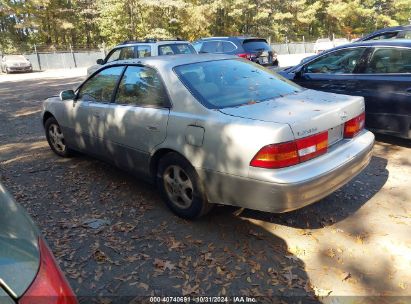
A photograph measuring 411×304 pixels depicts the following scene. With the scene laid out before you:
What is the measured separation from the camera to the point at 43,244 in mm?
1590

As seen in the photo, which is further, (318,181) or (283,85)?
(283,85)

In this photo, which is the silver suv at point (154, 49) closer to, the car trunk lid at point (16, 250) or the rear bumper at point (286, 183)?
→ the rear bumper at point (286, 183)

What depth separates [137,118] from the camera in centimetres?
401

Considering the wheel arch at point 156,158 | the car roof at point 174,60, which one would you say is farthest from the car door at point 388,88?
the wheel arch at point 156,158

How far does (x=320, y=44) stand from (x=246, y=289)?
120 ft

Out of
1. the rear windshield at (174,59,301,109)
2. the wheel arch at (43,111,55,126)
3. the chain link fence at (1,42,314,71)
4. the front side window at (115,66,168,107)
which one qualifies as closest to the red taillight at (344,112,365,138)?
the rear windshield at (174,59,301,109)

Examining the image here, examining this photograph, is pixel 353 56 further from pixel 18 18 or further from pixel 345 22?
pixel 345 22

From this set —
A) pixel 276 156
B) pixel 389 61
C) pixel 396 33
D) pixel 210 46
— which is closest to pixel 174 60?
pixel 276 156

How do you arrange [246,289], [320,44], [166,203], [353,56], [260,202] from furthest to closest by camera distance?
1. [320,44]
2. [353,56]
3. [166,203]
4. [260,202]
5. [246,289]

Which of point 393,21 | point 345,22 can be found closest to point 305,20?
point 345,22

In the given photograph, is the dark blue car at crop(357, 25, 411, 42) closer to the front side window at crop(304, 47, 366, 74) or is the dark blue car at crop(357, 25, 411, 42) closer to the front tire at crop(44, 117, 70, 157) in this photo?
the front side window at crop(304, 47, 366, 74)

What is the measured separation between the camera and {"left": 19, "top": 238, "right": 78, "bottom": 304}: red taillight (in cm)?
130

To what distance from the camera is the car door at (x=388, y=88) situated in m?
5.22

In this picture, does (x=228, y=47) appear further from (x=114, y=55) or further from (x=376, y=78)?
(x=376, y=78)
